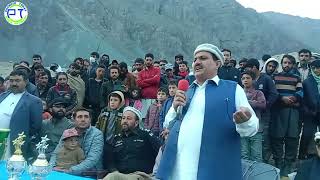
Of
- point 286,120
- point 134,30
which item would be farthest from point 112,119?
point 134,30

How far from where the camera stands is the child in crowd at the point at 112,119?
18.5ft

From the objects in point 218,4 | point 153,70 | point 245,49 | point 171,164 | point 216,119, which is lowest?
point 171,164

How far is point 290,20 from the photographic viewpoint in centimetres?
6650

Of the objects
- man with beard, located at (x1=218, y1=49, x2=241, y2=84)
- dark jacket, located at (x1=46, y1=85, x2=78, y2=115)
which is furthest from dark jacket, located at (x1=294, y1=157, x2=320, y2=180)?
dark jacket, located at (x1=46, y1=85, x2=78, y2=115)

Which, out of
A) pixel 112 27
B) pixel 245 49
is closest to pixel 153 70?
pixel 112 27

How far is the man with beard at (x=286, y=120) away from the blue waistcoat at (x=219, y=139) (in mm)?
3231

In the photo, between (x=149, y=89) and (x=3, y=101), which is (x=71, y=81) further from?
(x=3, y=101)

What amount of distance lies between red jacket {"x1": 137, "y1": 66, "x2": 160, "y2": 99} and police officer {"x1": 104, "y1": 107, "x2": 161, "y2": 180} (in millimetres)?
2101

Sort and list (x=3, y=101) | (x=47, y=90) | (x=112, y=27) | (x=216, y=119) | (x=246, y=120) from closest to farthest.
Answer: (x=246, y=120)
(x=216, y=119)
(x=3, y=101)
(x=47, y=90)
(x=112, y=27)

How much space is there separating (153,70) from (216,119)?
464 cm

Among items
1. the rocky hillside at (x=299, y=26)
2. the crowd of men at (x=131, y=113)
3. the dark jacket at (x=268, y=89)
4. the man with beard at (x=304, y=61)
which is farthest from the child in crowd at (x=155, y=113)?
the rocky hillside at (x=299, y=26)

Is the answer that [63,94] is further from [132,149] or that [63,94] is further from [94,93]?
[132,149]

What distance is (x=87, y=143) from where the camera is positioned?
5.11 meters

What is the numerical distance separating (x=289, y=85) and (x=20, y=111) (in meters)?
3.38
